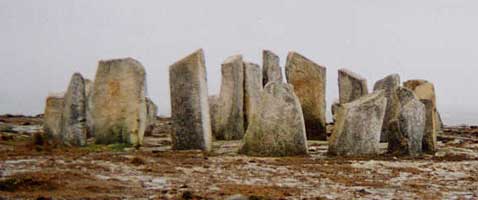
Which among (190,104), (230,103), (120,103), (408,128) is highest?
(230,103)

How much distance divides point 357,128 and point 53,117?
8124 mm

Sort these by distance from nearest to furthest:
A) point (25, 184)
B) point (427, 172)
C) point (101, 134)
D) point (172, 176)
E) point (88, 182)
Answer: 1. point (25, 184)
2. point (88, 182)
3. point (172, 176)
4. point (427, 172)
5. point (101, 134)

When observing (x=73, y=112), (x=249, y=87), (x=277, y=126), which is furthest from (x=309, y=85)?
(x=73, y=112)

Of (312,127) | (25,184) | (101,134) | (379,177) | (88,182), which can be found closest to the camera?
(25,184)

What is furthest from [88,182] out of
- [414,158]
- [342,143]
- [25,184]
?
[414,158]

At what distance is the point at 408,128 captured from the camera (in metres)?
17.0

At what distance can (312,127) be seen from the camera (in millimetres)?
22531

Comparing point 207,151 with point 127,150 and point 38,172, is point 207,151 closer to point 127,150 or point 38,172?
point 127,150

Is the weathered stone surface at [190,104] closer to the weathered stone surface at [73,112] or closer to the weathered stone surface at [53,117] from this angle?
the weathered stone surface at [73,112]

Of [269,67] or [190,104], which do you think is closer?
[190,104]

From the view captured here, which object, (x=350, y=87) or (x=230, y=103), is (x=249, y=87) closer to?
(x=230, y=103)

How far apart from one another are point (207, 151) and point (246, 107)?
18.7ft

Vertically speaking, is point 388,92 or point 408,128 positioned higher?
point 388,92

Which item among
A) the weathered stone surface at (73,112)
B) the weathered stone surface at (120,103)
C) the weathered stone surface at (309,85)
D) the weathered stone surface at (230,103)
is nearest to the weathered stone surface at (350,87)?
the weathered stone surface at (309,85)
